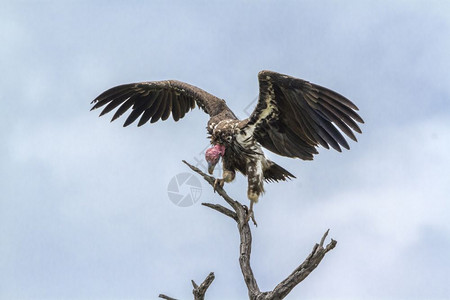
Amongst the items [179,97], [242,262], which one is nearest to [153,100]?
[179,97]

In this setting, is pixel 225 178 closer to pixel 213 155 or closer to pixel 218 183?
pixel 218 183

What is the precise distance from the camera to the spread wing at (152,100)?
1287cm

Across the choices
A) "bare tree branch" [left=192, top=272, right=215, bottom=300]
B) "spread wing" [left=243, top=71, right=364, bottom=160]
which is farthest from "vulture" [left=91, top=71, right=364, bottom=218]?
"bare tree branch" [left=192, top=272, right=215, bottom=300]

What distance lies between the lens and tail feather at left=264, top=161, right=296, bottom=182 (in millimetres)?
10992

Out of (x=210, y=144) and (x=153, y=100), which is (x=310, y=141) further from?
(x=153, y=100)

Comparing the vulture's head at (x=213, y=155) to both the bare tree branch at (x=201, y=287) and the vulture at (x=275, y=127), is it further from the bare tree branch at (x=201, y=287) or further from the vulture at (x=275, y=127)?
the bare tree branch at (x=201, y=287)

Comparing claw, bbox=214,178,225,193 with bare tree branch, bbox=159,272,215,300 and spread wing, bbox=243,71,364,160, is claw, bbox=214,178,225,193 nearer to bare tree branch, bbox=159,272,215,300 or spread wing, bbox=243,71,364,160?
spread wing, bbox=243,71,364,160

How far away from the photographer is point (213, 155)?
1073 cm

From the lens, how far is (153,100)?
13273 millimetres

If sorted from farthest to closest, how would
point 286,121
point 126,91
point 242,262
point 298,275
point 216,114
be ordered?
point 126,91 < point 216,114 < point 286,121 < point 242,262 < point 298,275

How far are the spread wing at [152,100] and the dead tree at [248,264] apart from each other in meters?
2.65

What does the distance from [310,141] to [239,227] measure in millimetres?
1702

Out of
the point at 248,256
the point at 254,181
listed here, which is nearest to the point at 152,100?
the point at 254,181

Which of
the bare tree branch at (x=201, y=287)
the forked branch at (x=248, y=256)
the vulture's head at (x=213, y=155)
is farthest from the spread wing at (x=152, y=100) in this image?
the bare tree branch at (x=201, y=287)
